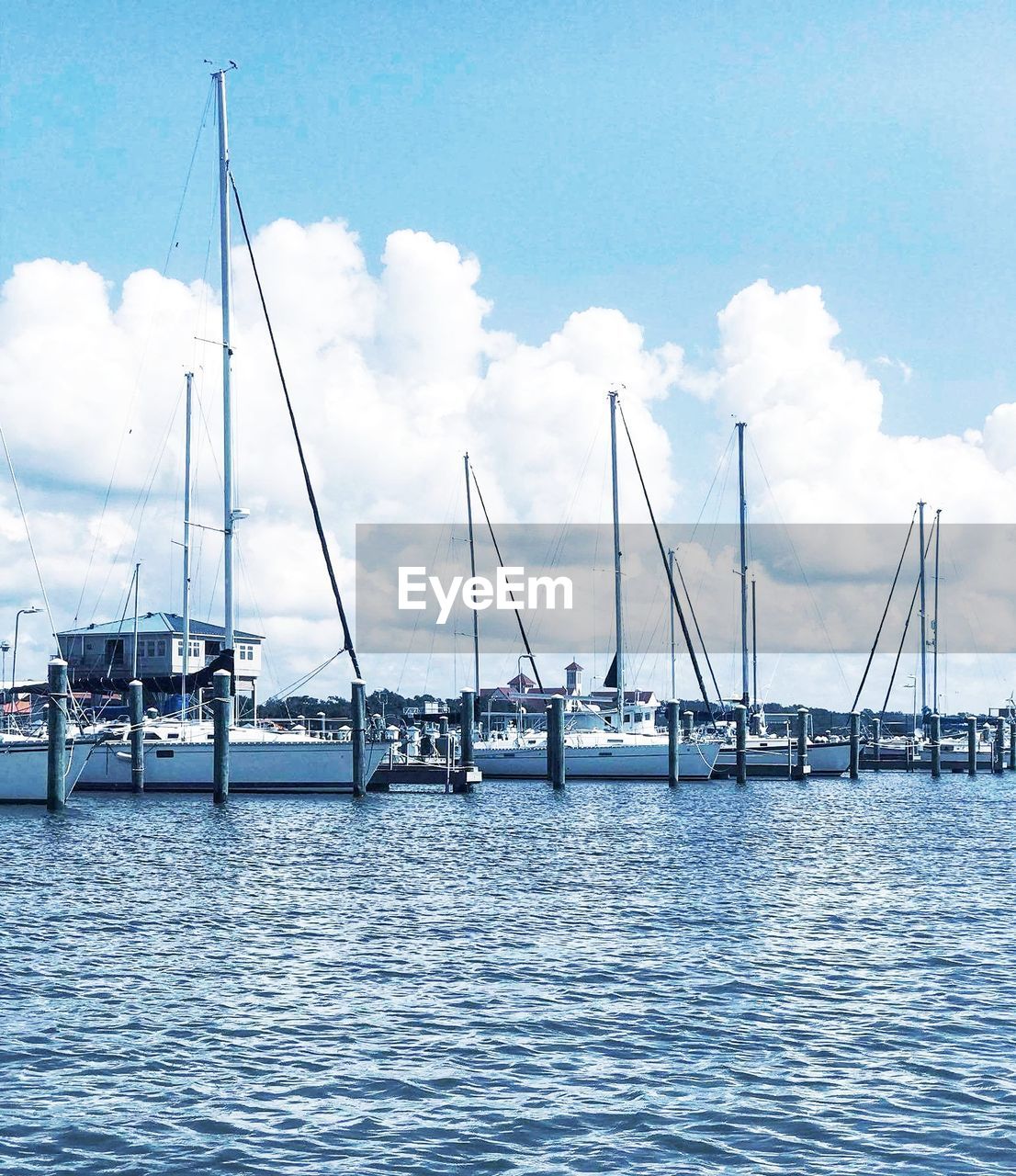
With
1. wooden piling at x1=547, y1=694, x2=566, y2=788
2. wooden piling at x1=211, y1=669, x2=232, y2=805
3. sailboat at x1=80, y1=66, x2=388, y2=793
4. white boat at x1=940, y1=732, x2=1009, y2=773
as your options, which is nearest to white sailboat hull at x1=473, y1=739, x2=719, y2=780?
wooden piling at x1=547, y1=694, x2=566, y2=788

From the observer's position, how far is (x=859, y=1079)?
47.6 ft

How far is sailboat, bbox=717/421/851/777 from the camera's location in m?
77.2

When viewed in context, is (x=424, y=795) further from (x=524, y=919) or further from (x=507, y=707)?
(x=507, y=707)

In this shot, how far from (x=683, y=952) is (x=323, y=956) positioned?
5.75 metres

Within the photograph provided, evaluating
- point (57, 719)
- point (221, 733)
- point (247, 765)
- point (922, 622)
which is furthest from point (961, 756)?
point (57, 719)

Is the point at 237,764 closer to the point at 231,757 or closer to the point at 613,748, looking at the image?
the point at 231,757

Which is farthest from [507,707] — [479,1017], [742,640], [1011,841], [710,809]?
[479,1017]

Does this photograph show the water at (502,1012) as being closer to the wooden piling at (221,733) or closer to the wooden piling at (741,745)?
the wooden piling at (221,733)

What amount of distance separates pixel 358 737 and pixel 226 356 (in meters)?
15.6

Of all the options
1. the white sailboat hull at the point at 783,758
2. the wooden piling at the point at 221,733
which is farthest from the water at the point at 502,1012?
the white sailboat hull at the point at 783,758

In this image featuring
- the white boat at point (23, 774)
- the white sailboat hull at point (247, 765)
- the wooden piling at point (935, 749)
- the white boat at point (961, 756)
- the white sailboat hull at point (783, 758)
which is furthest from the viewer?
the white boat at point (961, 756)

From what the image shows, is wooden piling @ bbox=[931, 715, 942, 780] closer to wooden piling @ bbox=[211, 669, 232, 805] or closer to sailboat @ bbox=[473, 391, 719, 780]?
sailboat @ bbox=[473, 391, 719, 780]

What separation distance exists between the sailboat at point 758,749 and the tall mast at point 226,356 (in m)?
34.3

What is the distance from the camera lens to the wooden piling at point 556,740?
186 feet
